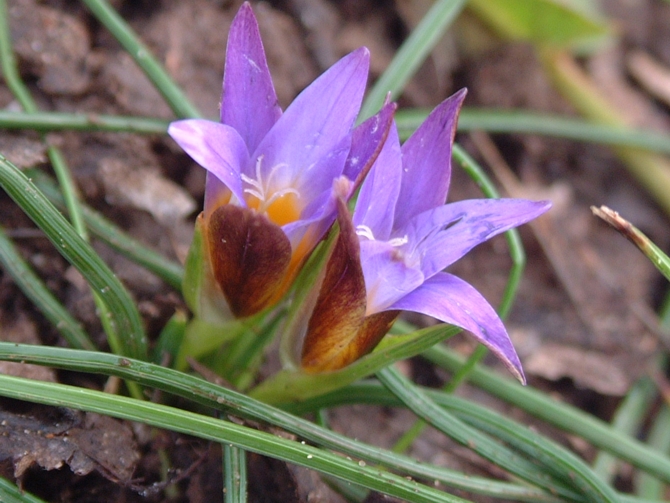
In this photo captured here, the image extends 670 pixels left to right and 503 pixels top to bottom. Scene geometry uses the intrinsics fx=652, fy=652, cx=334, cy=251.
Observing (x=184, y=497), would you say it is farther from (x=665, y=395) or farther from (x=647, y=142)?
(x=647, y=142)

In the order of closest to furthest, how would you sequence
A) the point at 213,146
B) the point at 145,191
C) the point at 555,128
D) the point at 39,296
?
the point at 213,146 → the point at 39,296 → the point at 145,191 → the point at 555,128

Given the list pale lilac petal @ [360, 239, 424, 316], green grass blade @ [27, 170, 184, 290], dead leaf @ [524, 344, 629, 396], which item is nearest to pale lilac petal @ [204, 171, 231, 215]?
pale lilac petal @ [360, 239, 424, 316]

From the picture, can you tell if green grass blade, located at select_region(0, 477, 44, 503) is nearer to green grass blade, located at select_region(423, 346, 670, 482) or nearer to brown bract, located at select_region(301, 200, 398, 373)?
brown bract, located at select_region(301, 200, 398, 373)

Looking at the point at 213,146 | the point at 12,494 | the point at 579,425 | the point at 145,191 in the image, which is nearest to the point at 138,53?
the point at 145,191

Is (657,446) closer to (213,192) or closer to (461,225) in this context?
(461,225)

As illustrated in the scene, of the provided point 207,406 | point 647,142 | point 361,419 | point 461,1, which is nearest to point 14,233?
point 207,406

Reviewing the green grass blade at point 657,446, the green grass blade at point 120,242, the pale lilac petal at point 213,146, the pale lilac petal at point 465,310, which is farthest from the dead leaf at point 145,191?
the green grass blade at point 657,446
